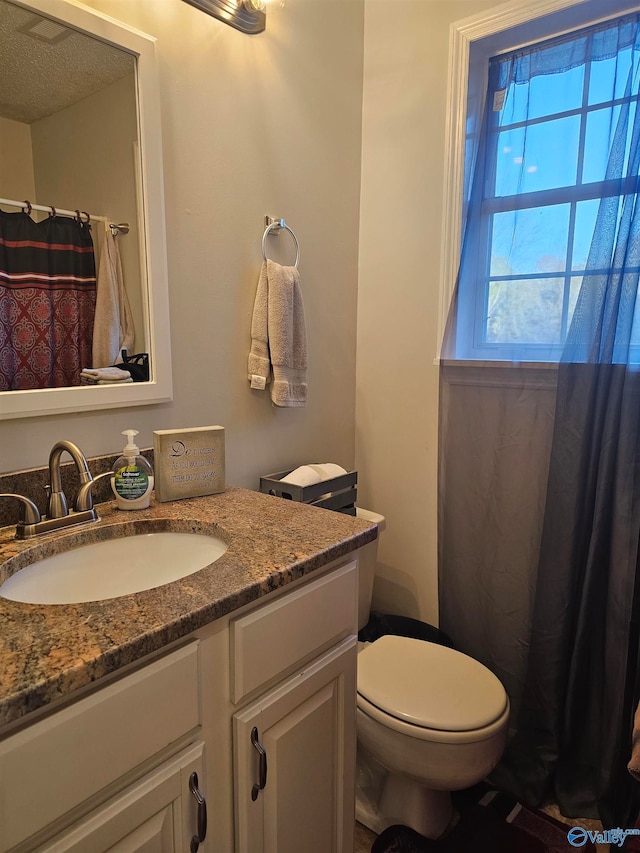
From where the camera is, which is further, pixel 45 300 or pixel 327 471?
pixel 327 471

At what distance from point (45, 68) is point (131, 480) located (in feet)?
2.79

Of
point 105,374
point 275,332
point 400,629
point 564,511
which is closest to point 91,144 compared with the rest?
point 105,374

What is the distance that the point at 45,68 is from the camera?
41.4 inches

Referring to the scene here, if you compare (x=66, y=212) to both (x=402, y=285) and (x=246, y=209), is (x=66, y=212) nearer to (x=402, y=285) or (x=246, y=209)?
(x=246, y=209)

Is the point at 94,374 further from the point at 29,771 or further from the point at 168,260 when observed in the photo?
the point at 29,771

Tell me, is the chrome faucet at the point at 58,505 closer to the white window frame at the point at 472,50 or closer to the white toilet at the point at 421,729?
the white toilet at the point at 421,729

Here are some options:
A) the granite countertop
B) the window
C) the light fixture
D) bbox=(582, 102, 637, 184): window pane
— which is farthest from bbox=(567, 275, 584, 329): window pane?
the light fixture

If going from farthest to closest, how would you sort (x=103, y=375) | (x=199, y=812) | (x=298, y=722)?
(x=103, y=375), (x=298, y=722), (x=199, y=812)

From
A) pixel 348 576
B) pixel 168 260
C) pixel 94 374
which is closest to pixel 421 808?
pixel 348 576

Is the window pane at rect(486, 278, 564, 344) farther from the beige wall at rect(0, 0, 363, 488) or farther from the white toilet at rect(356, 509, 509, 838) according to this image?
the white toilet at rect(356, 509, 509, 838)

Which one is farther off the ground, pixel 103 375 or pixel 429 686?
pixel 103 375

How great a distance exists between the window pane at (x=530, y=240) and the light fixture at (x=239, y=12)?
85 centimetres

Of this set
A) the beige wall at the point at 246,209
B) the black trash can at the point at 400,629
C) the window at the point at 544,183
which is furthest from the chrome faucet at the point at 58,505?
the window at the point at 544,183

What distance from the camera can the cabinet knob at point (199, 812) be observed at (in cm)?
76
